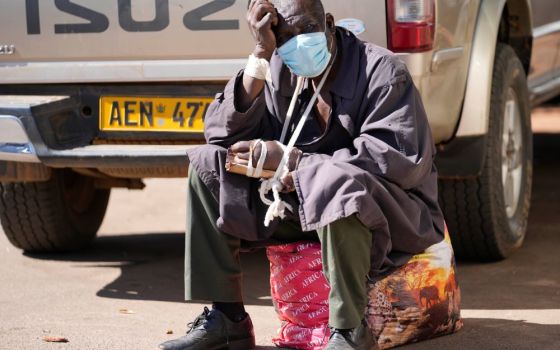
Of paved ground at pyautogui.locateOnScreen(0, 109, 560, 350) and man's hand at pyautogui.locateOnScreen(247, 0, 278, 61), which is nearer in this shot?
man's hand at pyautogui.locateOnScreen(247, 0, 278, 61)

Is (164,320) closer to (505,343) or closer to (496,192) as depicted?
(505,343)

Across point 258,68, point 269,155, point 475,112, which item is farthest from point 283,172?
point 475,112

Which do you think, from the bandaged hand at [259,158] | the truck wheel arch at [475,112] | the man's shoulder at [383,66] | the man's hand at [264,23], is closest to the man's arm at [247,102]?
the man's hand at [264,23]

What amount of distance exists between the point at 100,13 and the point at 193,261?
4.54 ft

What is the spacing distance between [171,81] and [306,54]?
117 cm

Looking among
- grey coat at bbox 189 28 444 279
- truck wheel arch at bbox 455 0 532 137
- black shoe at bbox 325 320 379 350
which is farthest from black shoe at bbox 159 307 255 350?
truck wheel arch at bbox 455 0 532 137

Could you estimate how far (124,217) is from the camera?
279 inches

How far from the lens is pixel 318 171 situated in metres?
3.64

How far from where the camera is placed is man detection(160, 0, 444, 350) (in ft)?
11.8

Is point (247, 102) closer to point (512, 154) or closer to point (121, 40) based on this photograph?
point (121, 40)

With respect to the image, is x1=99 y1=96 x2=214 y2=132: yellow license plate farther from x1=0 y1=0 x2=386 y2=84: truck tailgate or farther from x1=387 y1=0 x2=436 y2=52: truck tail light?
x1=387 y1=0 x2=436 y2=52: truck tail light

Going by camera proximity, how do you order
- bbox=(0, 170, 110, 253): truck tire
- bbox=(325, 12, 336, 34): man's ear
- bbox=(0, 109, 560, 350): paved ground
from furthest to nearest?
1. bbox=(0, 170, 110, 253): truck tire
2. bbox=(0, 109, 560, 350): paved ground
3. bbox=(325, 12, 336, 34): man's ear

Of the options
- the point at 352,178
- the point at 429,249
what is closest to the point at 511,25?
the point at 429,249

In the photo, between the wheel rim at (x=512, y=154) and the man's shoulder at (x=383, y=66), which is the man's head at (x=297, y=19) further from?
the wheel rim at (x=512, y=154)
